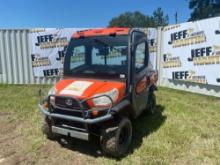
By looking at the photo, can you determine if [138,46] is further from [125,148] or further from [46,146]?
[46,146]

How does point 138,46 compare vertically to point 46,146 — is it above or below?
above

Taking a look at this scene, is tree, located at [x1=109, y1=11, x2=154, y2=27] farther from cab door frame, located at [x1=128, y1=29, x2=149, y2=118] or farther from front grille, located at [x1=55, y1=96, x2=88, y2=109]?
front grille, located at [x1=55, y1=96, x2=88, y2=109]

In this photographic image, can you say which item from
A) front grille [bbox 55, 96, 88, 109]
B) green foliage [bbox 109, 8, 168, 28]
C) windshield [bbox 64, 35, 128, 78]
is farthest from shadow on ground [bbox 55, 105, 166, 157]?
green foliage [bbox 109, 8, 168, 28]

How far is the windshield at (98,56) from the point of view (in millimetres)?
4625

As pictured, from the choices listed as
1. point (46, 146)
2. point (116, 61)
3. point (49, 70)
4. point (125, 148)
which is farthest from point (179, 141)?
point (49, 70)

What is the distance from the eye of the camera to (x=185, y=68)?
30.5ft

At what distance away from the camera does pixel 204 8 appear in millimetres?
42250

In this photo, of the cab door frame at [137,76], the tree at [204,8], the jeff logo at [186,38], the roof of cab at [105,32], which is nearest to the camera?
the cab door frame at [137,76]

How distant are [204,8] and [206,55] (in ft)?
123

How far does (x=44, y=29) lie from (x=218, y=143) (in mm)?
7807

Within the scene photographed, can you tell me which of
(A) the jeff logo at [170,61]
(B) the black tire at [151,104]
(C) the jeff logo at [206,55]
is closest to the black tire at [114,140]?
(B) the black tire at [151,104]

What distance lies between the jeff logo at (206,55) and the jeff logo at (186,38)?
0.32 m

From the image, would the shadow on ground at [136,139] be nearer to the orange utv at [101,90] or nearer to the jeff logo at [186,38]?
the orange utv at [101,90]

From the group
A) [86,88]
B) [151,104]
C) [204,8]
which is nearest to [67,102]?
[86,88]
